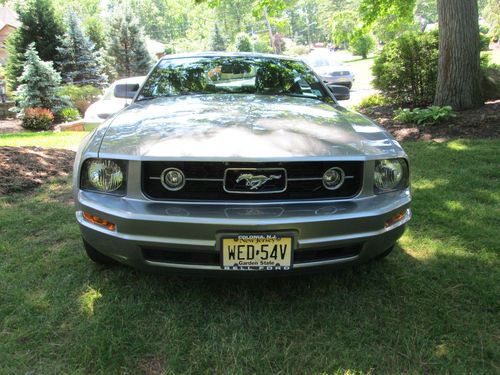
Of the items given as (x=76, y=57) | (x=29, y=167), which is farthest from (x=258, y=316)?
(x=76, y=57)

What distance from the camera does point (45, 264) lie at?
283 cm

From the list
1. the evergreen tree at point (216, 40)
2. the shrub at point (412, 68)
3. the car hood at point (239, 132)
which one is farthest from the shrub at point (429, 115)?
the evergreen tree at point (216, 40)

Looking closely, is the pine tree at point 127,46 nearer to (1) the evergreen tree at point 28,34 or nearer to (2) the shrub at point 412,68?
(1) the evergreen tree at point 28,34

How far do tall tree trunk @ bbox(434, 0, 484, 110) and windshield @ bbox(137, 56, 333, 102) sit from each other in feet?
14.2

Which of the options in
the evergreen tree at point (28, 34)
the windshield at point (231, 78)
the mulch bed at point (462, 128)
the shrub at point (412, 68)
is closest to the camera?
the windshield at point (231, 78)

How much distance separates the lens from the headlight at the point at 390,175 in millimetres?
2268

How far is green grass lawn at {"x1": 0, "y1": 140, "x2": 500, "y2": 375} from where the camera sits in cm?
191

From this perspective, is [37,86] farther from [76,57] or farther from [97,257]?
[97,257]

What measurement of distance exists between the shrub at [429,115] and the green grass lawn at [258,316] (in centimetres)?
393

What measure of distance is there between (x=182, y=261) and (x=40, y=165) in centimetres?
405

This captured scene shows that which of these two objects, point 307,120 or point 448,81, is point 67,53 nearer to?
point 448,81

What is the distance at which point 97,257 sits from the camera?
262cm

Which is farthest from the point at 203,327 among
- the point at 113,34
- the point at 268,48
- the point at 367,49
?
the point at 268,48

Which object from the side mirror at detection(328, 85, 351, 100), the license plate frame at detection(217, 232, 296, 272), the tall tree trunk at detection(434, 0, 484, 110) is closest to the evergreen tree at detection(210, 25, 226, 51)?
the tall tree trunk at detection(434, 0, 484, 110)
